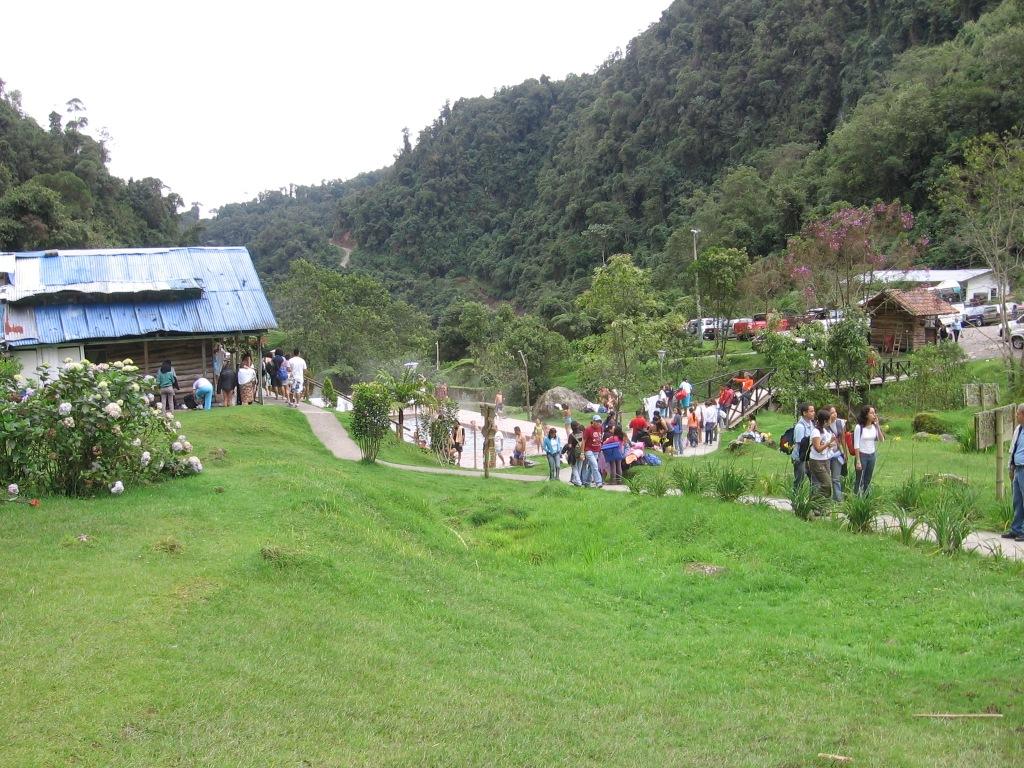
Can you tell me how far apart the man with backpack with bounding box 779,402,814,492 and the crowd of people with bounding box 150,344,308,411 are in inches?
511

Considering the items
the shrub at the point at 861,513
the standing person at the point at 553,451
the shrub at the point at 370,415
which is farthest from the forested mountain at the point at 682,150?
the shrub at the point at 861,513

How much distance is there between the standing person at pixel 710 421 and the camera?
22203 millimetres

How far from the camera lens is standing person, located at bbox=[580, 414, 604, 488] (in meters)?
16.2

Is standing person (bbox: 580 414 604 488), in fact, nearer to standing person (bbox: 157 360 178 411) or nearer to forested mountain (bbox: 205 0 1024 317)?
standing person (bbox: 157 360 178 411)

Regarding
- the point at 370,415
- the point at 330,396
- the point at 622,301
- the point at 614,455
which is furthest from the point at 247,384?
the point at 622,301

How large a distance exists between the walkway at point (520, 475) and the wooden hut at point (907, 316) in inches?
694

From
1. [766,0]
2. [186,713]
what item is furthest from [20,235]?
[766,0]

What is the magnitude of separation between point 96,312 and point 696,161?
73.5 meters

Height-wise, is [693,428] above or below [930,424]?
above

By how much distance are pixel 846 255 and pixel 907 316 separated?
3.93 meters

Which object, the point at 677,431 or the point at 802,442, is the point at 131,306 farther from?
the point at 802,442

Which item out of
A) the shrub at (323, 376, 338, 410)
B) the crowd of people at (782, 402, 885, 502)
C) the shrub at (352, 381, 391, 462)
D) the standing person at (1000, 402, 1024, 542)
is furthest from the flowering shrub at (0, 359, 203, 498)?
the shrub at (323, 376, 338, 410)

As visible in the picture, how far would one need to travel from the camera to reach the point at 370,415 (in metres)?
18.1

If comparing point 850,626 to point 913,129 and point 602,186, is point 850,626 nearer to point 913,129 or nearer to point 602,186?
point 913,129
